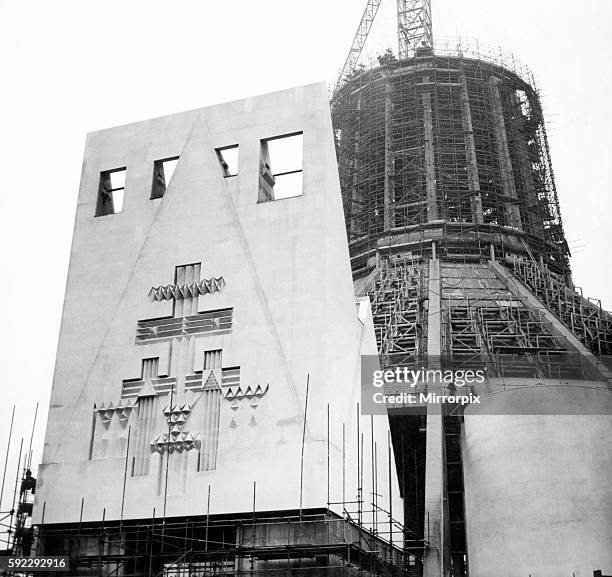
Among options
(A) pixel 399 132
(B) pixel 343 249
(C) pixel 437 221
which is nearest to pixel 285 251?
(B) pixel 343 249

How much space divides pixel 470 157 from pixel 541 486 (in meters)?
32.6

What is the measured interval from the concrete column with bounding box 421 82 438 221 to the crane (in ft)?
26.0

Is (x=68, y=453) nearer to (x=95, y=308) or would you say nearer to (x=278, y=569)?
(x=95, y=308)

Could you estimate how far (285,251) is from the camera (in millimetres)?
28188

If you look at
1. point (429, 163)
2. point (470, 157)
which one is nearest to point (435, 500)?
point (429, 163)

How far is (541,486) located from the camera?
2847 cm

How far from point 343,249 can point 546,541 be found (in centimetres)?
1192

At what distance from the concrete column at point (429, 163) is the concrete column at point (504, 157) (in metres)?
4.59

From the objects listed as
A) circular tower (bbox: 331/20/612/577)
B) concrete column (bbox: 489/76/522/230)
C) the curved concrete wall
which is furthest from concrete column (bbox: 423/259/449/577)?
concrete column (bbox: 489/76/522/230)

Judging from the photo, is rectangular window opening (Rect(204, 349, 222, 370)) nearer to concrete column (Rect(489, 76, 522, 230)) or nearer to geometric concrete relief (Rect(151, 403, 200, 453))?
geometric concrete relief (Rect(151, 403, 200, 453))

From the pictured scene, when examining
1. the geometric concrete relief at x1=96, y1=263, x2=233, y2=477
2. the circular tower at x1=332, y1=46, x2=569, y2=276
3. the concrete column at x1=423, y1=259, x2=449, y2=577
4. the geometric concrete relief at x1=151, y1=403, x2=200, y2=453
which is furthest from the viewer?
the circular tower at x1=332, y1=46, x2=569, y2=276

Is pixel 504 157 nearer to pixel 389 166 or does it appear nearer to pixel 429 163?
pixel 429 163

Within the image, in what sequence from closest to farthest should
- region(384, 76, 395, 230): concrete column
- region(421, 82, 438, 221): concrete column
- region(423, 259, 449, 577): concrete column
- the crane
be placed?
region(423, 259, 449, 577): concrete column
region(421, 82, 438, 221): concrete column
region(384, 76, 395, 230): concrete column
the crane

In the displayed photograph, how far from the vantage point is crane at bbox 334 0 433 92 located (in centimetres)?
6700
